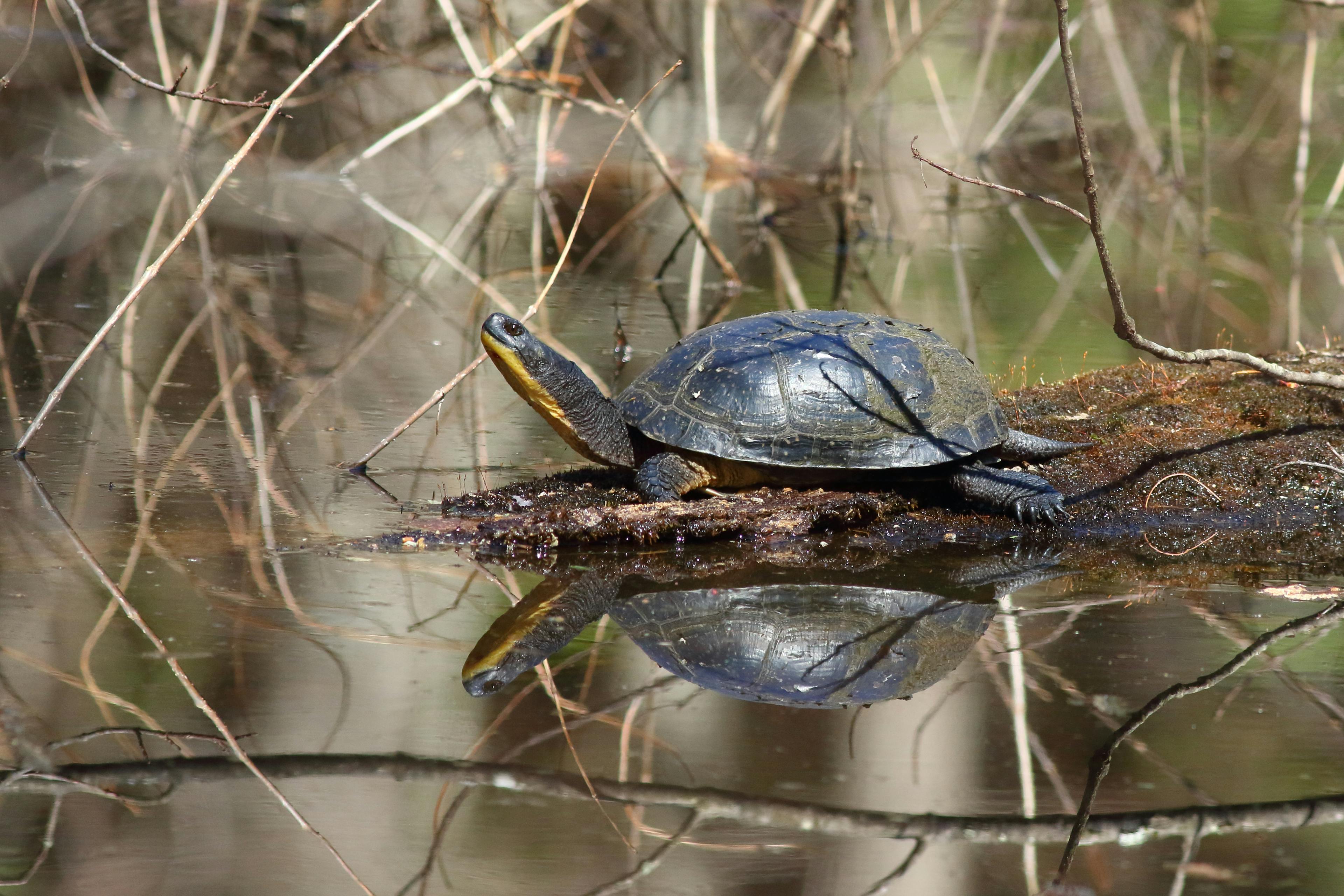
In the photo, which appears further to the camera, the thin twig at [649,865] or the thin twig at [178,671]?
the thin twig at [178,671]

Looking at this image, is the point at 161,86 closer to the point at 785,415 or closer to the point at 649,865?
the point at 785,415

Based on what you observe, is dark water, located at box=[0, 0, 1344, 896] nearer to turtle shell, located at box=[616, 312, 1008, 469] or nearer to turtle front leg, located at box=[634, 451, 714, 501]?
turtle front leg, located at box=[634, 451, 714, 501]

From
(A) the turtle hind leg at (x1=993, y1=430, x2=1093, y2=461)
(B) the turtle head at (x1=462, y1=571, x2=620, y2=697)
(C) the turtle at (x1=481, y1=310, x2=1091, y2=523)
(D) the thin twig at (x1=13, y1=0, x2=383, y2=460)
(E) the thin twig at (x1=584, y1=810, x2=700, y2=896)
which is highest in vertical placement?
(D) the thin twig at (x1=13, y1=0, x2=383, y2=460)

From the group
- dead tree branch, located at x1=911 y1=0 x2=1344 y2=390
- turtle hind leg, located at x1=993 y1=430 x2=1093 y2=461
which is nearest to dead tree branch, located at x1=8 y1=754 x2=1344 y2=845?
dead tree branch, located at x1=911 y1=0 x2=1344 y2=390

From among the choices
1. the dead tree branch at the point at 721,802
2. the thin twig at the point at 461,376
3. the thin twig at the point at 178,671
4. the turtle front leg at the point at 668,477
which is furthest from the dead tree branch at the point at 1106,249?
the thin twig at the point at 178,671

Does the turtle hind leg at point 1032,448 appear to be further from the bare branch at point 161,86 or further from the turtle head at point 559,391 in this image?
the bare branch at point 161,86

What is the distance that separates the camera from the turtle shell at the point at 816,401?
499 cm

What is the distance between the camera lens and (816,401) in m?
5.04

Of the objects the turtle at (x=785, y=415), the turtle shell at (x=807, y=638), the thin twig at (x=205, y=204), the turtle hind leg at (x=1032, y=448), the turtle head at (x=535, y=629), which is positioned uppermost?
the thin twig at (x=205, y=204)

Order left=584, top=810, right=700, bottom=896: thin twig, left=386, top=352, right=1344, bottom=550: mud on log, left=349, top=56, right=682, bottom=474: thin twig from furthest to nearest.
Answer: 1. left=349, top=56, right=682, bottom=474: thin twig
2. left=386, top=352, right=1344, bottom=550: mud on log
3. left=584, top=810, right=700, bottom=896: thin twig

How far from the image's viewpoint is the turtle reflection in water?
11.9 ft

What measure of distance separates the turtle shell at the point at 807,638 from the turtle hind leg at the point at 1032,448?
1.25 meters

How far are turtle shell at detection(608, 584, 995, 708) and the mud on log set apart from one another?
54cm

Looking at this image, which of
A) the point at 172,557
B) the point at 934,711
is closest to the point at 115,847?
the point at 172,557
